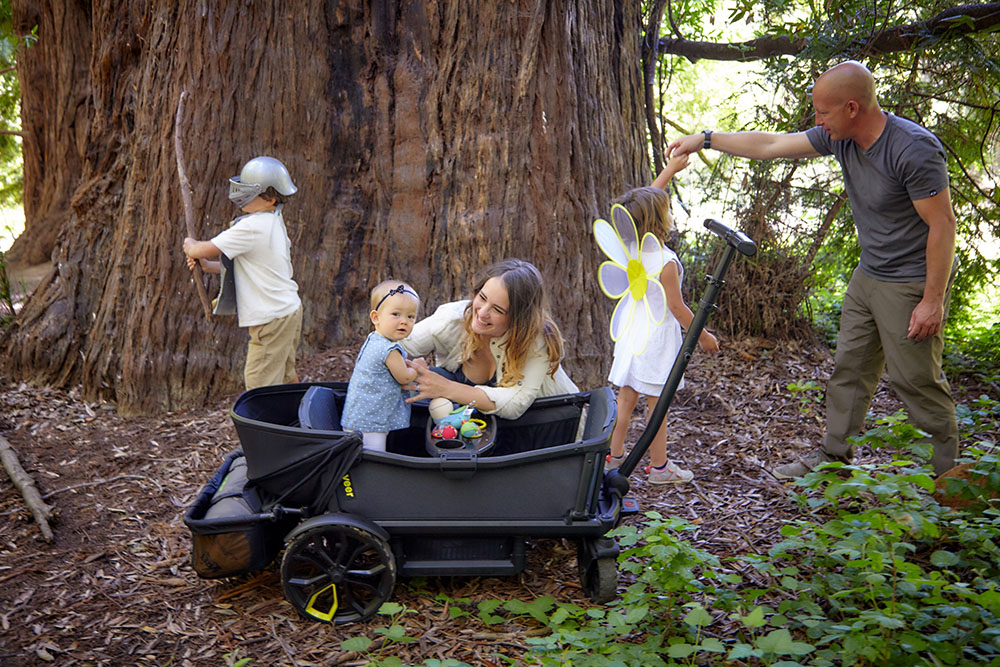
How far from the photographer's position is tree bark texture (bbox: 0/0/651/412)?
470 centimetres

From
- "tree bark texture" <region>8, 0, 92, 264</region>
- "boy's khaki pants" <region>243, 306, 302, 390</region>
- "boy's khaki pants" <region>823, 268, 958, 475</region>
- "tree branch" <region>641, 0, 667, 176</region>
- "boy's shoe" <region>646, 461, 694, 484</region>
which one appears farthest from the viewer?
"tree bark texture" <region>8, 0, 92, 264</region>

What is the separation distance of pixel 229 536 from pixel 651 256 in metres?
1.97

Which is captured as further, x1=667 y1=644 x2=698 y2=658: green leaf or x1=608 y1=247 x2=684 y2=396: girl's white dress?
x1=608 y1=247 x2=684 y2=396: girl's white dress

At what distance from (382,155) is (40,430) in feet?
9.03

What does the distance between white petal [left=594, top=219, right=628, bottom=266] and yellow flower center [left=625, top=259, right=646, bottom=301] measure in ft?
0.10

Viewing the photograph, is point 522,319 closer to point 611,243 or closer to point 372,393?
point 611,243

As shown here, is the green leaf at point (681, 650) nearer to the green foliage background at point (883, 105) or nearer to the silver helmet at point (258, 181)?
the silver helmet at point (258, 181)

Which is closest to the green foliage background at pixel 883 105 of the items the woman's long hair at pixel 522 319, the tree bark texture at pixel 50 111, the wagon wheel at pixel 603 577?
the woman's long hair at pixel 522 319

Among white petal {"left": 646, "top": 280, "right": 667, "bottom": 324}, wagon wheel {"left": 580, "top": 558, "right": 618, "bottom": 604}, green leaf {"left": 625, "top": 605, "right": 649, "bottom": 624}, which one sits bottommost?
wagon wheel {"left": 580, "top": 558, "right": 618, "bottom": 604}

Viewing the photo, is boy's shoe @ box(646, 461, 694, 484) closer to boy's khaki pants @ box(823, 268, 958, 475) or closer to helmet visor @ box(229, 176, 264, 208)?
boy's khaki pants @ box(823, 268, 958, 475)

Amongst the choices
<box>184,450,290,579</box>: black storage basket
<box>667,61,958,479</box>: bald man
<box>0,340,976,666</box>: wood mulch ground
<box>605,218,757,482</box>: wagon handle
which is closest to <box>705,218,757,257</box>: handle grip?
<box>605,218,757,482</box>: wagon handle

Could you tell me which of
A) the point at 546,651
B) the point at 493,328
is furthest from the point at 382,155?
the point at 546,651

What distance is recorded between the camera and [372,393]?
315 centimetres

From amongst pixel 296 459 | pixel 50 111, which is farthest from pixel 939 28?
pixel 50 111
